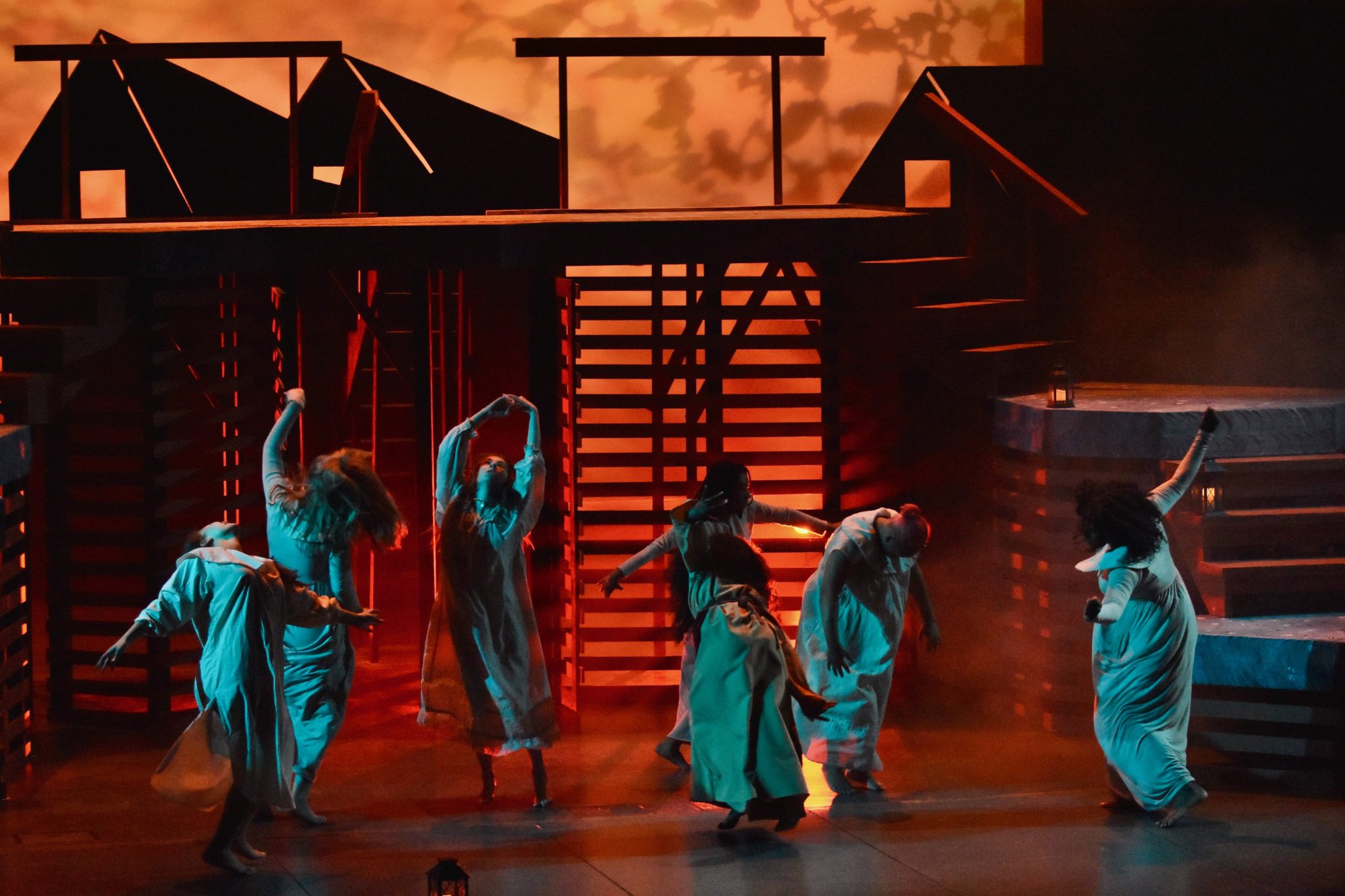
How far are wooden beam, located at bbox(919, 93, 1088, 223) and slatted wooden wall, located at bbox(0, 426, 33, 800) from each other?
5004mm

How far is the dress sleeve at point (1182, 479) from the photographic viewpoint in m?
7.07

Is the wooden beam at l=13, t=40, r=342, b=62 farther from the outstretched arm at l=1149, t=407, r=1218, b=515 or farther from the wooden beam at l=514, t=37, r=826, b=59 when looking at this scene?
the outstretched arm at l=1149, t=407, r=1218, b=515

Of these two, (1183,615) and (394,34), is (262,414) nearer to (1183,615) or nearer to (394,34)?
(394,34)

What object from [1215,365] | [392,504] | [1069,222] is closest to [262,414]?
[392,504]

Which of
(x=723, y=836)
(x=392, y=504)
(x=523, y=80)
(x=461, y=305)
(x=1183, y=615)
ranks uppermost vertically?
(x=523, y=80)

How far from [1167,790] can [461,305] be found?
435cm

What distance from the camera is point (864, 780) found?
7.40 meters

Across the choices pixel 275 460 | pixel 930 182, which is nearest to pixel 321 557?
pixel 275 460

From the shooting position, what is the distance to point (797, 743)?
6691mm

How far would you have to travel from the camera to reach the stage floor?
20.1ft

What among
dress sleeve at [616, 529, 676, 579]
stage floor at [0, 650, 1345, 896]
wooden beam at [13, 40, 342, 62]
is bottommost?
stage floor at [0, 650, 1345, 896]

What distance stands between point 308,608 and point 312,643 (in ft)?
1.53

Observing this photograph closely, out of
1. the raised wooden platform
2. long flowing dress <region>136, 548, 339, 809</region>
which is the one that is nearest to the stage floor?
long flowing dress <region>136, 548, 339, 809</region>

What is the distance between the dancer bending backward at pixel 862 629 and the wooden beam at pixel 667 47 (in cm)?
349
